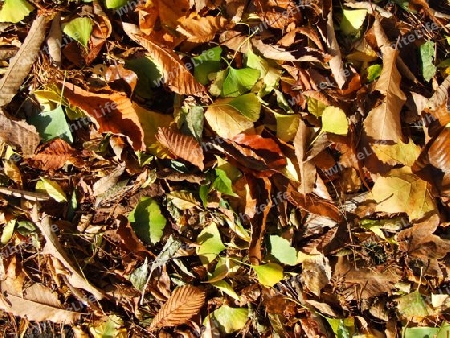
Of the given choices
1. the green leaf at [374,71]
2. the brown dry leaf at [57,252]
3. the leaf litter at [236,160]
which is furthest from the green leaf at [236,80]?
the brown dry leaf at [57,252]

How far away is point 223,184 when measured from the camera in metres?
1.68

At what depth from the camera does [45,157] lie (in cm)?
175

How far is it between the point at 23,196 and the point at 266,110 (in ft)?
2.92

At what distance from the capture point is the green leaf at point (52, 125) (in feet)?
5.71

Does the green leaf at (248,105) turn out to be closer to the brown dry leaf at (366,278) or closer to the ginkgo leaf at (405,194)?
the ginkgo leaf at (405,194)

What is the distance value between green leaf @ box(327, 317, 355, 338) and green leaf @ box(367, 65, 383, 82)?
833mm

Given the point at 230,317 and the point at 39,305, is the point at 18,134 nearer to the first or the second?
the point at 39,305

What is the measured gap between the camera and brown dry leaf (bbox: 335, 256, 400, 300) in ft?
5.83

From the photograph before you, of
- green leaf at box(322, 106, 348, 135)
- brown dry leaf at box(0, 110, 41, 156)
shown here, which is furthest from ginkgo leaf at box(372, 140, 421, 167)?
brown dry leaf at box(0, 110, 41, 156)

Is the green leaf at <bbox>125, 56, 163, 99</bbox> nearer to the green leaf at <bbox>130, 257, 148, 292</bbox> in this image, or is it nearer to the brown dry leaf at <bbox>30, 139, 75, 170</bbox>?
the brown dry leaf at <bbox>30, 139, 75, 170</bbox>

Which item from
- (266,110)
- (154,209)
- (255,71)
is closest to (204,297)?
(154,209)

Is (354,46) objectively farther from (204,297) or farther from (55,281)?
(55,281)

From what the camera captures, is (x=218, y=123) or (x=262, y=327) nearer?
(x=218, y=123)

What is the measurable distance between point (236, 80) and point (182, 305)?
793mm
